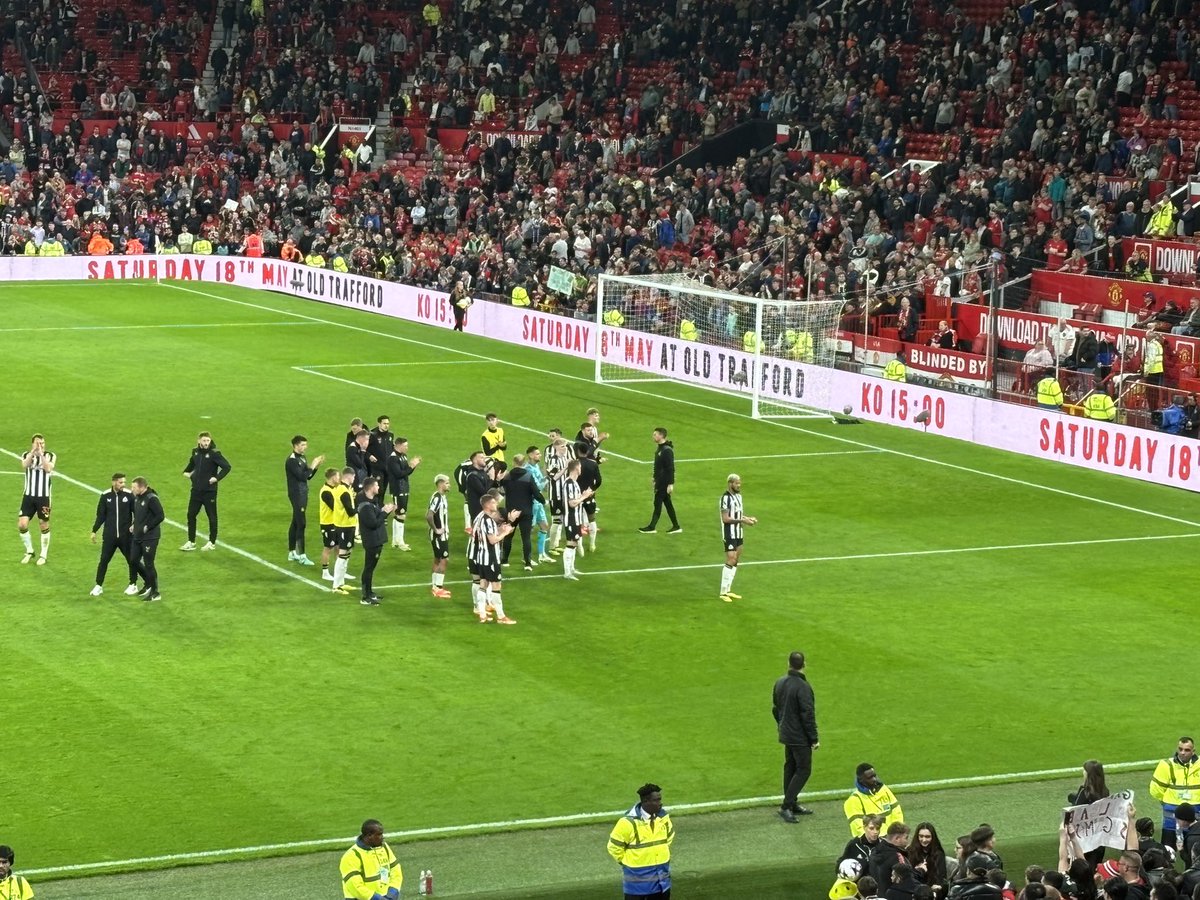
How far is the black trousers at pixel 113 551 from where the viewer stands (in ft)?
79.6

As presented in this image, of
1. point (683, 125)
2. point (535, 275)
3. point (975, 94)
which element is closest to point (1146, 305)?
point (975, 94)

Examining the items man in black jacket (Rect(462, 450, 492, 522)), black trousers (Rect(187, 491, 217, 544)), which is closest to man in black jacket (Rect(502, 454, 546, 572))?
man in black jacket (Rect(462, 450, 492, 522))

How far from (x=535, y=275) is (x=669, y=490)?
23.1 metres

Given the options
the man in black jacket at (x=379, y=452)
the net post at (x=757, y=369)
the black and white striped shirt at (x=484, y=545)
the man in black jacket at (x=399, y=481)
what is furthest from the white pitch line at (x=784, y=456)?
the black and white striped shirt at (x=484, y=545)

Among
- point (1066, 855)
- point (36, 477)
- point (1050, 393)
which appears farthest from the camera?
point (1050, 393)

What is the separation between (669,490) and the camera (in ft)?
93.9

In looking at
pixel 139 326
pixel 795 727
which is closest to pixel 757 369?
pixel 139 326

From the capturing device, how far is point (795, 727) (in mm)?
17297

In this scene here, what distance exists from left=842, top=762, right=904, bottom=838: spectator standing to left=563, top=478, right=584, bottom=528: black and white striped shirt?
11.4m

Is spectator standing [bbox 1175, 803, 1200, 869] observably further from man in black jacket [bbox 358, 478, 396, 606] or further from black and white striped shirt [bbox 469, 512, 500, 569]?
man in black jacket [bbox 358, 478, 396, 606]

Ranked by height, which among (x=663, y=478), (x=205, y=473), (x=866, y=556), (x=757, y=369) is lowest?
(x=866, y=556)

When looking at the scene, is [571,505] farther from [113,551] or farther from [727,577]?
[113,551]

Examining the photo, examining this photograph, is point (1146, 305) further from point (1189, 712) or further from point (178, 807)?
point (178, 807)

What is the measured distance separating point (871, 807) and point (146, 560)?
38.7ft
